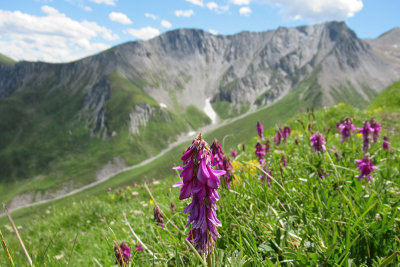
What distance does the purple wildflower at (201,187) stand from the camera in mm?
1699

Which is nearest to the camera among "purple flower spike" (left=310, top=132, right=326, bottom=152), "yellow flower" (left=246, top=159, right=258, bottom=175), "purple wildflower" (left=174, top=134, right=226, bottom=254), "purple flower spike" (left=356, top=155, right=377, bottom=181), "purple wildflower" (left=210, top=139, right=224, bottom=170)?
"purple wildflower" (left=174, top=134, right=226, bottom=254)

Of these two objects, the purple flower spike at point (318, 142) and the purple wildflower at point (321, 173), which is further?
the purple flower spike at point (318, 142)

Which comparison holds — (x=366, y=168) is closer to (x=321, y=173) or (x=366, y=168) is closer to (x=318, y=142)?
(x=321, y=173)

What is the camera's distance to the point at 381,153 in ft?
18.6

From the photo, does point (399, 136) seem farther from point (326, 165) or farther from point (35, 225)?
point (35, 225)

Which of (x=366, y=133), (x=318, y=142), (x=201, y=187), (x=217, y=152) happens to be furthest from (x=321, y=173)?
(x=201, y=187)

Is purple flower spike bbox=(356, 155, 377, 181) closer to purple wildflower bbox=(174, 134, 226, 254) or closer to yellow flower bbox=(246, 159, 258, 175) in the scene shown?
yellow flower bbox=(246, 159, 258, 175)

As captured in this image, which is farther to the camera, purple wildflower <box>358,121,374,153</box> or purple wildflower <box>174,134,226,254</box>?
purple wildflower <box>358,121,374,153</box>

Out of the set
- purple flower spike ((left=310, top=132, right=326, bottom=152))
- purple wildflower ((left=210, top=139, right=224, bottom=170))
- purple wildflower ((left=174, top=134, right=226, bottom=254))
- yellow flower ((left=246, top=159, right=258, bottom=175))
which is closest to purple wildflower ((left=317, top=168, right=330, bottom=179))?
purple flower spike ((left=310, top=132, right=326, bottom=152))

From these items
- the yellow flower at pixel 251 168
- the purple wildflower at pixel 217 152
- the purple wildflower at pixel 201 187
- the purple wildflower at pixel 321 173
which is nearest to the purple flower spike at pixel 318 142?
the purple wildflower at pixel 321 173

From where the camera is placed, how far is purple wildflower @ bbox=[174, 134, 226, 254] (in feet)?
5.57

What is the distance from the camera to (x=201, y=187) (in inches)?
69.6

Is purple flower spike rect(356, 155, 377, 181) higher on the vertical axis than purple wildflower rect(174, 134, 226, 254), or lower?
lower

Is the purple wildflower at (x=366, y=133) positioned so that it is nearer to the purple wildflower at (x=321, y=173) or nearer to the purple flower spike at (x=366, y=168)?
the purple flower spike at (x=366, y=168)
